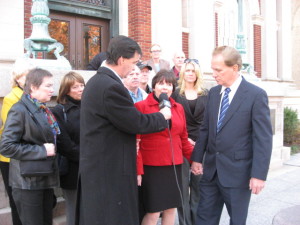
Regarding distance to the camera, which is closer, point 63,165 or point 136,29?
point 63,165

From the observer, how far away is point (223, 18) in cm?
1177

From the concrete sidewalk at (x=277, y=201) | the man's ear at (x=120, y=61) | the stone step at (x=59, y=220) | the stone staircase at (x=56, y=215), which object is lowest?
the concrete sidewalk at (x=277, y=201)

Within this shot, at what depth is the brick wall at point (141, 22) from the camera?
8125 mm

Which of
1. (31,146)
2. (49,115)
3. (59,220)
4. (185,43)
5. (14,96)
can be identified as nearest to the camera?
(31,146)

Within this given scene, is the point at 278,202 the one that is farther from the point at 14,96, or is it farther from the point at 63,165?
the point at 14,96

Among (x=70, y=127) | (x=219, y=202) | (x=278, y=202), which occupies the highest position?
(x=70, y=127)

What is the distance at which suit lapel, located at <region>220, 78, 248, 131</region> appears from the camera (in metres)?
2.87

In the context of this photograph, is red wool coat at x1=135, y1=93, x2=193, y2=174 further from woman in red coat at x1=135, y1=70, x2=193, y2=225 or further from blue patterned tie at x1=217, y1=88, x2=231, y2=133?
blue patterned tie at x1=217, y1=88, x2=231, y2=133

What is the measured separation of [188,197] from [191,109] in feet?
3.41

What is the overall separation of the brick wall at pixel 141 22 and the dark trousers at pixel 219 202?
5.50 m

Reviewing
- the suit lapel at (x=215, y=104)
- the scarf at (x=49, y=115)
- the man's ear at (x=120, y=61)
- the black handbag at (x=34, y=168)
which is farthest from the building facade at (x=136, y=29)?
the man's ear at (x=120, y=61)

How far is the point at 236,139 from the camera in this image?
9.36ft

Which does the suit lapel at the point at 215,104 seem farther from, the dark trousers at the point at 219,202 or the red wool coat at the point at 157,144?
the dark trousers at the point at 219,202

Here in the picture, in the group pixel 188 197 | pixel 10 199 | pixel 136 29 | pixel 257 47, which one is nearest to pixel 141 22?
pixel 136 29
